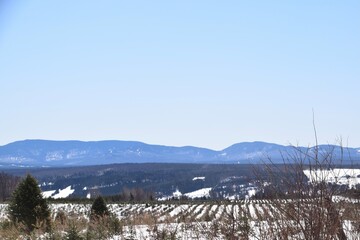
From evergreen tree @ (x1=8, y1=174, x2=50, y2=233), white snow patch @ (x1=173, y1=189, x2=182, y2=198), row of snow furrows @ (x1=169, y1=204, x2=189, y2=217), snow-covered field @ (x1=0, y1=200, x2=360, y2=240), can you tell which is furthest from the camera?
white snow patch @ (x1=173, y1=189, x2=182, y2=198)

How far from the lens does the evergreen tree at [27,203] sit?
→ 552 inches

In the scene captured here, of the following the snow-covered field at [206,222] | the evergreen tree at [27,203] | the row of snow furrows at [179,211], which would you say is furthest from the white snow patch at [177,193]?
the snow-covered field at [206,222]

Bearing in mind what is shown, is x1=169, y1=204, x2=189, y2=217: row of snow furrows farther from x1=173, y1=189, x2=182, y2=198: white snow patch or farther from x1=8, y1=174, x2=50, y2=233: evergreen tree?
x1=173, y1=189, x2=182, y2=198: white snow patch

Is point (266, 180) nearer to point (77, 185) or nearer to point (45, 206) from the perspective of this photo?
point (45, 206)

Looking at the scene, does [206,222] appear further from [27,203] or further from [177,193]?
[177,193]

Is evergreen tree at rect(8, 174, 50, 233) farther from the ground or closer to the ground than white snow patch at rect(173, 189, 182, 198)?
farther from the ground

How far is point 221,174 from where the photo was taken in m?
193

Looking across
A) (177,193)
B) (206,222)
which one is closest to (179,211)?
(206,222)

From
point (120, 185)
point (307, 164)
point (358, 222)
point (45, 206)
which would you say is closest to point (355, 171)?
point (358, 222)

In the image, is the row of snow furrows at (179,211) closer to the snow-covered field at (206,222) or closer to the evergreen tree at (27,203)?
the snow-covered field at (206,222)

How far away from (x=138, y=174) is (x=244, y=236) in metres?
194

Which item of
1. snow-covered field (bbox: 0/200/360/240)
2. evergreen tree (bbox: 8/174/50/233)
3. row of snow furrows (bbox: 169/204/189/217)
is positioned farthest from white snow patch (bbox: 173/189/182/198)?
snow-covered field (bbox: 0/200/360/240)

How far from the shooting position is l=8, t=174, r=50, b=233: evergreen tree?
46.0 ft

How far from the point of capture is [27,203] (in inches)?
559
